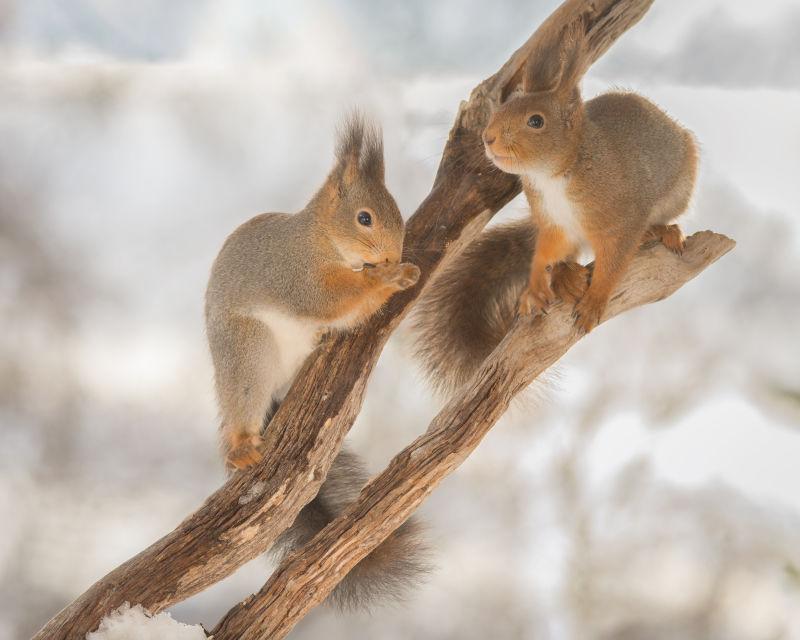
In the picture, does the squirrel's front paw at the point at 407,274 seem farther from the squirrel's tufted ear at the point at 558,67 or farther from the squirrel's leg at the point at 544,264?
the squirrel's tufted ear at the point at 558,67

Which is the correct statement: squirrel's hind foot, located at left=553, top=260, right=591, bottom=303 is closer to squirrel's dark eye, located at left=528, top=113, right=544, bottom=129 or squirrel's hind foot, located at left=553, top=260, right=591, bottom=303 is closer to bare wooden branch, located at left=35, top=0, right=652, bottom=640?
bare wooden branch, located at left=35, top=0, right=652, bottom=640

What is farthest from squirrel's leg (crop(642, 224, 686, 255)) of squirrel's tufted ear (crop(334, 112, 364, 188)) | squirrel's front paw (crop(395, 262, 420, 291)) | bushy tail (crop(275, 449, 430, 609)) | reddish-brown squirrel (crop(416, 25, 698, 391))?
bushy tail (crop(275, 449, 430, 609))

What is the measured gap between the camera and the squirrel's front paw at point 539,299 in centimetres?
273

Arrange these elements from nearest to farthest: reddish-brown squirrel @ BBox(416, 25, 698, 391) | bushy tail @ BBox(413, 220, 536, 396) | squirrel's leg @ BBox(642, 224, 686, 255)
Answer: reddish-brown squirrel @ BBox(416, 25, 698, 391), squirrel's leg @ BBox(642, 224, 686, 255), bushy tail @ BBox(413, 220, 536, 396)

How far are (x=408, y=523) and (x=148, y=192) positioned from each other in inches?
61.1

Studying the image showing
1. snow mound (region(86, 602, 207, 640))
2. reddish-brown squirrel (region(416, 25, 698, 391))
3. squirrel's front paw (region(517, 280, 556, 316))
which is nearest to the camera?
snow mound (region(86, 602, 207, 640))

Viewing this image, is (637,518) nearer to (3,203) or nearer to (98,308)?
(98,308)

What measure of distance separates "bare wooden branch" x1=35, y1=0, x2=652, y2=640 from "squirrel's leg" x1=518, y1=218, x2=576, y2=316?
23 cm

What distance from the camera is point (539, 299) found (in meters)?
2.73

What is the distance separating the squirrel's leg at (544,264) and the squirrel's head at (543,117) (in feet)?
0.89

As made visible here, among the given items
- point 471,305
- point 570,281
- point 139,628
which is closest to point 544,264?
point 570,281

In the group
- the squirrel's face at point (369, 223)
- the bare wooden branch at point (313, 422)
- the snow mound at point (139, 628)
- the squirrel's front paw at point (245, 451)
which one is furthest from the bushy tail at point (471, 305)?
the snow mound at point (139, 628)

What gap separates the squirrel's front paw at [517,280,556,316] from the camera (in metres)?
2.73

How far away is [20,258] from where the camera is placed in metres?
3.46
